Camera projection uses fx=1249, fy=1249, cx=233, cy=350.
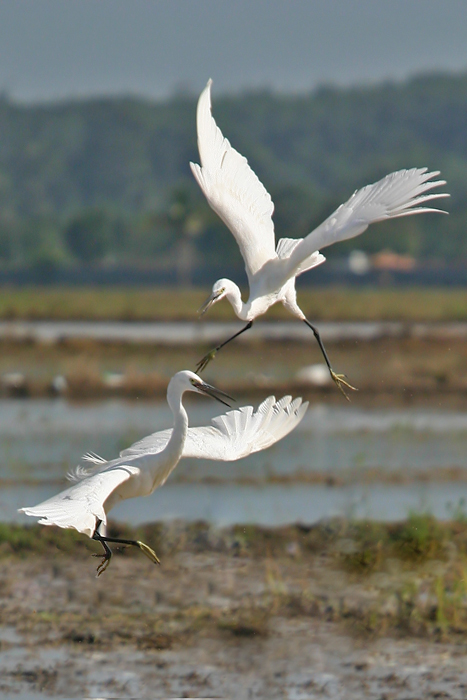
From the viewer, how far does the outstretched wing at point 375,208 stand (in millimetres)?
5461

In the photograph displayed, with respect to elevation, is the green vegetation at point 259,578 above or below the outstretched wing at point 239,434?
below

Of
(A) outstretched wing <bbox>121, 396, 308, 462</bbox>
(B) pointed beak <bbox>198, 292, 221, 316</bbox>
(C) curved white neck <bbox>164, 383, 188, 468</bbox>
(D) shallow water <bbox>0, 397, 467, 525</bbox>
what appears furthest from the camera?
(D) shallow water <bbox>0, 397, 467, 525</bbox>

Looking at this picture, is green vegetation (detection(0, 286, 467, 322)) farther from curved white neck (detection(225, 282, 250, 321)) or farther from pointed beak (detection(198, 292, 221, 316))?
pointed beak (detection(198, 292, 221, 316))

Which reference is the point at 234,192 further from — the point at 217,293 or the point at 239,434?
the point at 239,434

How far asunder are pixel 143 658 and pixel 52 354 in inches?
839

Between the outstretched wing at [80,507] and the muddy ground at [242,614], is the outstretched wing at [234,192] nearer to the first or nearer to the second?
the outstretched wing at [80,507]

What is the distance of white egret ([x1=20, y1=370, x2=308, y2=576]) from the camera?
548 cm

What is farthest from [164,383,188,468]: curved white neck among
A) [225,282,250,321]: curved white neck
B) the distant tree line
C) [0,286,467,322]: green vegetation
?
the distant tree line

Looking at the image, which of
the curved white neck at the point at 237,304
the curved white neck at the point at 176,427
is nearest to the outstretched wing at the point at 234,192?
the curved white neck at the point at 237,304

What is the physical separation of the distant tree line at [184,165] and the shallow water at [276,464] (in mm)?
59557

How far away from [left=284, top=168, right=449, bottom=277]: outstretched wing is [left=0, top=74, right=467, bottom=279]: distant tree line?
75952 millimetres

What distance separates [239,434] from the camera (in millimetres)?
6875

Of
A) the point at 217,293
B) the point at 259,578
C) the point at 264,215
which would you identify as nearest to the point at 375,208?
the point at 217,293

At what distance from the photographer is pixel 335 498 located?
48.7ft
